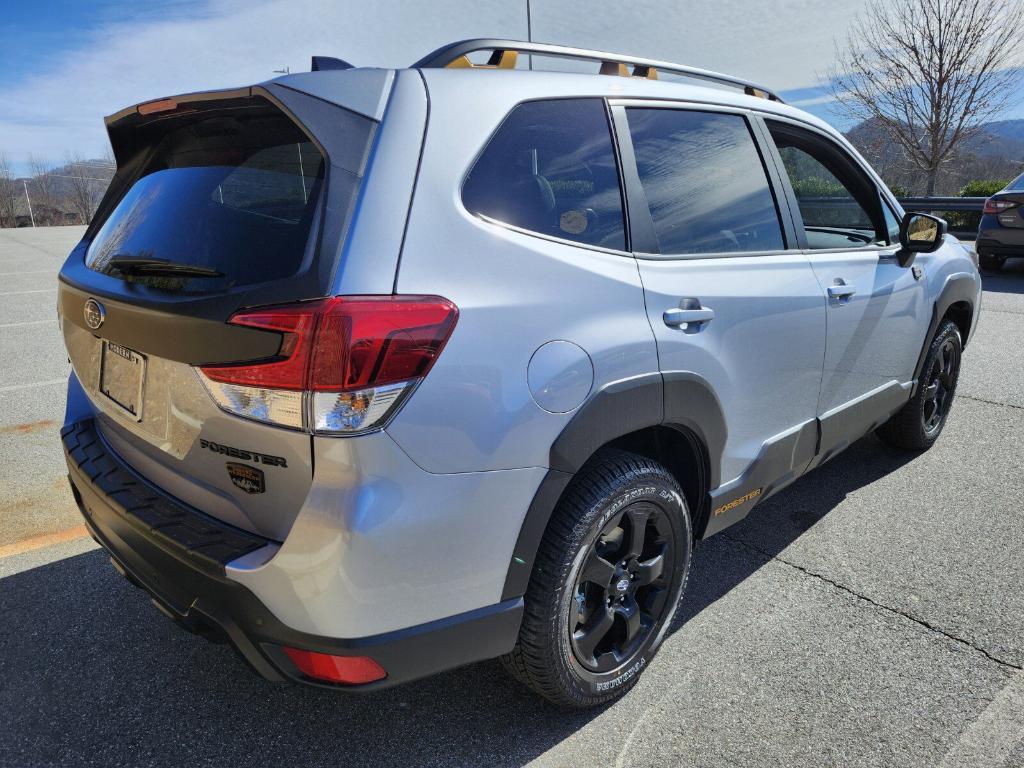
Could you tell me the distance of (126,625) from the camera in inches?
104

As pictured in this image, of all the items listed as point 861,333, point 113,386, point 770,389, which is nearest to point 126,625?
point 113,386

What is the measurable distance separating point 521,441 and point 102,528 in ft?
4.20

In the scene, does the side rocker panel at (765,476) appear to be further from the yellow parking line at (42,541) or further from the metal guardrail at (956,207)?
the metal guardrail at (956,207)

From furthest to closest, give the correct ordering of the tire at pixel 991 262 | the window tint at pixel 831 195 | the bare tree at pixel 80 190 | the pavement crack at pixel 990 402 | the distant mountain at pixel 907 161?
the bare tree at pixel 80 190 → the distant mountain at pixel 907 161 → the tire at pixel 991 262 → the pavement crack at pixel 990 402 → the window tint at pixel 831 195

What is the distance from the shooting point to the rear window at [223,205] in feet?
5.65

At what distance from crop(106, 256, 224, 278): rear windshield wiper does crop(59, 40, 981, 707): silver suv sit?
10mm

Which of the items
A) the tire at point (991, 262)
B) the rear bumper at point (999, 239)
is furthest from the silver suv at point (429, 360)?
the tire at point (991, 262)

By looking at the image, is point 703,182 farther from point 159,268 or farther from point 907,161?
point 907,161

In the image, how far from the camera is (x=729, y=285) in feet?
7.84

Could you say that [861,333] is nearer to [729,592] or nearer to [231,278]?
[729,592]

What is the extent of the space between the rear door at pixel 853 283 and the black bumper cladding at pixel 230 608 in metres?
1.83

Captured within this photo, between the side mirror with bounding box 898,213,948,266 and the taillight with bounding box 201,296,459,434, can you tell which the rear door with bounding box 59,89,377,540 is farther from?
the side mirror with bounding box 898,213,948,266

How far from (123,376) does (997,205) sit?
→ 1174cm

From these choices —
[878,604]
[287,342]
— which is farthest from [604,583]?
[878,604]
